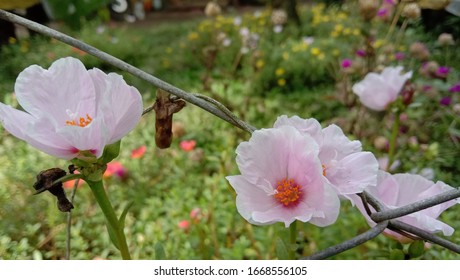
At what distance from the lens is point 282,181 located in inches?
8.7

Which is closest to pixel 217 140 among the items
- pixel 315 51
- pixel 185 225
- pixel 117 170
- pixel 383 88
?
pixel 117 170

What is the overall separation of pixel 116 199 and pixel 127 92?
0.81 m

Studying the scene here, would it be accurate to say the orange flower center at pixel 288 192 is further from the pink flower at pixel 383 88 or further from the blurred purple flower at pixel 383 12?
the blurred purple flower at pixel 383 12

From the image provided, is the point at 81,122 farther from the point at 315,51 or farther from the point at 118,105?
the point at 315,51

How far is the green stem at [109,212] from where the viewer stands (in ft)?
0.68

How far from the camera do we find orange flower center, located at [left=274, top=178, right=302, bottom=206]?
0.71 feet

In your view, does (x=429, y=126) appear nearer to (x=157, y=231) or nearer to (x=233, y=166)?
(x=233, y=166)

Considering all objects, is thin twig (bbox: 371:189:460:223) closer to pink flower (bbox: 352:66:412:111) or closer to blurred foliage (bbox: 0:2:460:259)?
blurred foliage (bbox: 0:2:460:259)

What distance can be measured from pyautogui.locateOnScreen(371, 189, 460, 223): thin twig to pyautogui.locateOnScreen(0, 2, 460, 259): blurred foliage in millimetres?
72

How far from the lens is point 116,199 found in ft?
3.16

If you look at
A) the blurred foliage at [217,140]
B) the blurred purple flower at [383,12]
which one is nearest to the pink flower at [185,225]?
the blurred foliage at [217,140]

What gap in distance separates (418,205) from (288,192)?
59mm

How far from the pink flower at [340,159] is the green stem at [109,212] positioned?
0.28 ft

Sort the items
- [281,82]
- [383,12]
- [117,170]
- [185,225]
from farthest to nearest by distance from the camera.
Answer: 1. [281,82]
2. [383,12]
3. [117,170]
4. [185,225]
